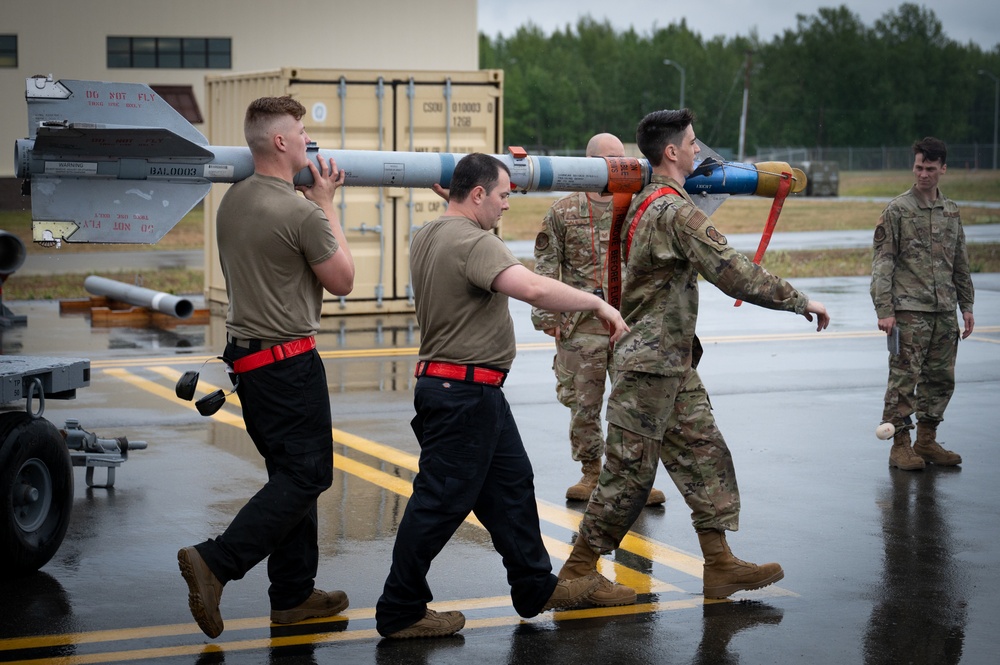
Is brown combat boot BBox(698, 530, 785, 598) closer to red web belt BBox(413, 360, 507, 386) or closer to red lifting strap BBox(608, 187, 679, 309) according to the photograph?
red lifting strap BBox(608, 187, 679, 309)

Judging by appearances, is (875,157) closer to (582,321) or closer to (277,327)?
(582,321)

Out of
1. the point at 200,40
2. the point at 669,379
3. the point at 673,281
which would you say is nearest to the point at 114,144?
the point at 673,281

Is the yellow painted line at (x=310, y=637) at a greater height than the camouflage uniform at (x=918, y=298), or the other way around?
the camouflage uniform at (x=918, y=298)

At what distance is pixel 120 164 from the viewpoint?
19.6ft

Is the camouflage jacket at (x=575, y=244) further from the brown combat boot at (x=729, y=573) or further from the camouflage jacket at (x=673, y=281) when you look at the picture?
the brown combat boot at (x=729, y=573)

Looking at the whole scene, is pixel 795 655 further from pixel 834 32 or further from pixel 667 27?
pixel 667 27

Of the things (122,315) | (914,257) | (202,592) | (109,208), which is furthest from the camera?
(122,315)

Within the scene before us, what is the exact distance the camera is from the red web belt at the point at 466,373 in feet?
17.6

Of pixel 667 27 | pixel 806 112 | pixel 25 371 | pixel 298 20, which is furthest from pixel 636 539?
pixel 667 27

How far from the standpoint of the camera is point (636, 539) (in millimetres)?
6969

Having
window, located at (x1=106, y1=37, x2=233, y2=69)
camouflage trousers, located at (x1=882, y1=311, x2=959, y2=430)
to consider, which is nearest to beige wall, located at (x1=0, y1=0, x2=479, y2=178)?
window, located at (x1=106, y1=37, x2=233, y2=69)

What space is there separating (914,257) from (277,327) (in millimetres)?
5104

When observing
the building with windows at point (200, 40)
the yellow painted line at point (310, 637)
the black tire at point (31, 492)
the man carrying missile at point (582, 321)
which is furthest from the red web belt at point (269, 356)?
the building with windows at point (200, 40)

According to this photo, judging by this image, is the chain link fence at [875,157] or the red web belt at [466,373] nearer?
the red web belt at [466,373]
